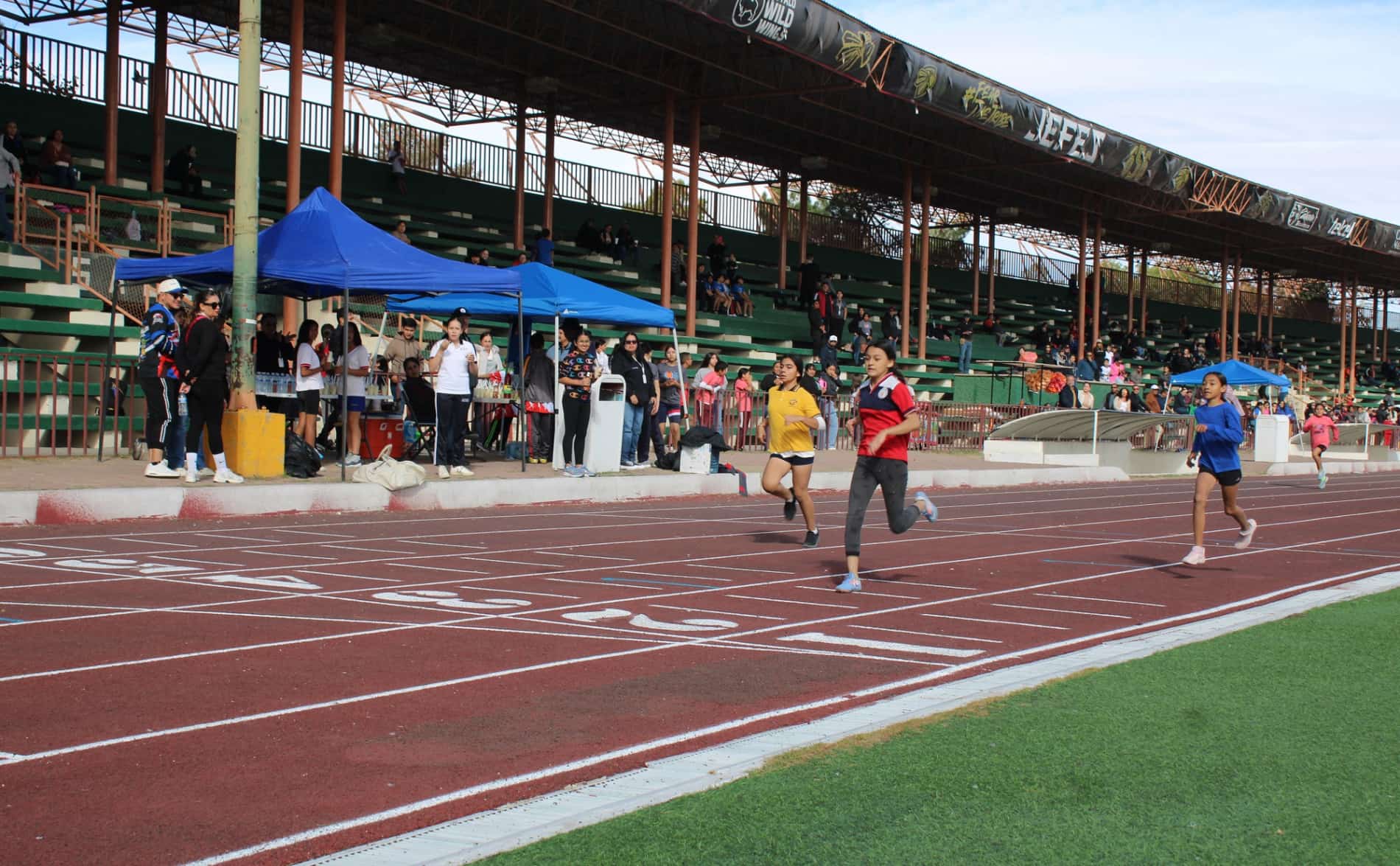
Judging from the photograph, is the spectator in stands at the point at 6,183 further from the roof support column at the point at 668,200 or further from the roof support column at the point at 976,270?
the roof support column at the point at 976,270

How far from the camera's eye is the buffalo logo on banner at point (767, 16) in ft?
92.4

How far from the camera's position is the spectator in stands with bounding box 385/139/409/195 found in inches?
1459

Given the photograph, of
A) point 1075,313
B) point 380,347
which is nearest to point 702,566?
point 380,347

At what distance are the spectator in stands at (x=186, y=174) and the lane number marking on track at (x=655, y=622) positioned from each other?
72.3 ft

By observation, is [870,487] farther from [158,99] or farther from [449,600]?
[158,99]

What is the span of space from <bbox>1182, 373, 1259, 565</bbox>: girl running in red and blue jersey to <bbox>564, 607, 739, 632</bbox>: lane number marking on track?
5.70 metres

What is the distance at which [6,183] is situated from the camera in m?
21.0

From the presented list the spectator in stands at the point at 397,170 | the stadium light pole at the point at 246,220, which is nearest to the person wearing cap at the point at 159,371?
the stadium light pole at the point at 246,220

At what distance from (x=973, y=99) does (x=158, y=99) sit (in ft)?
61.5

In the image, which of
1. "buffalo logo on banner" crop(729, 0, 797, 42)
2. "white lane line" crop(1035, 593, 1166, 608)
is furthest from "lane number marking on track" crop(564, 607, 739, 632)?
"buffalo logo on banner" crop(729, 0, 797, 42)

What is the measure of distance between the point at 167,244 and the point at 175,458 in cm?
869

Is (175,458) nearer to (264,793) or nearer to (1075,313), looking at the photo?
(264,793)

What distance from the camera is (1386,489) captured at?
29.8 m

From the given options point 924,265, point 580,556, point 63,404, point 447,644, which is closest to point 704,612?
point 447,644
